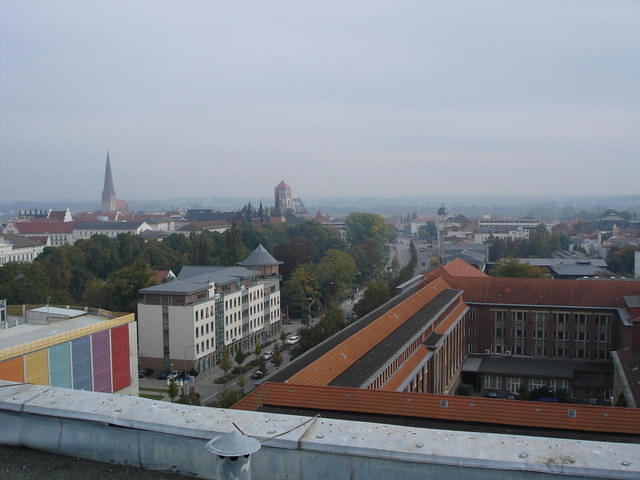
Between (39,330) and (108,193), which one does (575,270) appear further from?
(108,193)

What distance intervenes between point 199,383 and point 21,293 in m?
11.3

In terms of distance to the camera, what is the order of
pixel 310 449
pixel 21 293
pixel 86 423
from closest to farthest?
1. pixel 310 449
2. pixel 86 423
3. pixel 21 293

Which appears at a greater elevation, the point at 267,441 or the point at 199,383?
the point at 267,441

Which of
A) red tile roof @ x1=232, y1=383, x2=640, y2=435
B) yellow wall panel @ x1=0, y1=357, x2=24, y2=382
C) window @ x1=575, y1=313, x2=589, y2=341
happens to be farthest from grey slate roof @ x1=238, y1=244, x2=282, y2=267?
red tile roof @ x1=232, y1=383, x2=640, y2=435

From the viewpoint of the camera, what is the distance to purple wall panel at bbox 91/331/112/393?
1744 centimetres

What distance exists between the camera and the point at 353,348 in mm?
15898

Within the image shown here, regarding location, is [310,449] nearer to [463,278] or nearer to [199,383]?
[199,383]

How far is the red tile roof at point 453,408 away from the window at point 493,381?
1407 cm

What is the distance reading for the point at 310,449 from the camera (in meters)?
2.84

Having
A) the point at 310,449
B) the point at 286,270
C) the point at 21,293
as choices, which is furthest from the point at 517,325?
the point at 310,449

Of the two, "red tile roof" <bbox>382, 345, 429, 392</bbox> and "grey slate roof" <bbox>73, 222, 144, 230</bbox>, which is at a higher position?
"grey slate roof" <bbox>73, 222, 144, 230</bbox>

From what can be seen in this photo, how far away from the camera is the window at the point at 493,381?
24.5 metres

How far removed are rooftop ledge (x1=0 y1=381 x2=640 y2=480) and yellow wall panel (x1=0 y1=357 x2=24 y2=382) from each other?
12393mm

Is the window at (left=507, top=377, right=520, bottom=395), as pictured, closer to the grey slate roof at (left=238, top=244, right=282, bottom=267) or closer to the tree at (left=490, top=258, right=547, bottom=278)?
the tree at (left=490, top=258, right=547, bottom=278)
